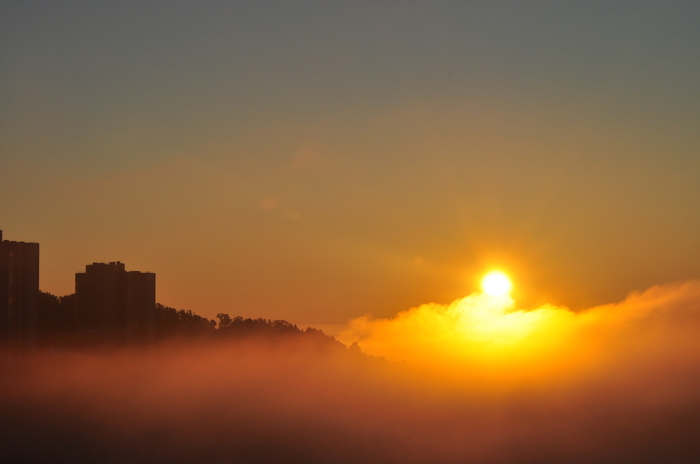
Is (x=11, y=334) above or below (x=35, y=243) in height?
below

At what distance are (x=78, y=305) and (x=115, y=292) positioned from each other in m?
9.65

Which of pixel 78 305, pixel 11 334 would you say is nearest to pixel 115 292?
pixel 78 305

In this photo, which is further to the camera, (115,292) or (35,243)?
(115,292)

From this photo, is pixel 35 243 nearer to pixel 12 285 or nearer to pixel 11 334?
pixel 12 285

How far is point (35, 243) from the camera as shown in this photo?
174750mm

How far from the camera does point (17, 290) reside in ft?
569

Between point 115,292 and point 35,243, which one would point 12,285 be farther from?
point 115,292

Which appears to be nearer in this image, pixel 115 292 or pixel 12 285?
pixel 12 285

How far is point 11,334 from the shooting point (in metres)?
178

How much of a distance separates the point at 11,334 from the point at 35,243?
21.7 m

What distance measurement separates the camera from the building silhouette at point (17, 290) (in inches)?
6677

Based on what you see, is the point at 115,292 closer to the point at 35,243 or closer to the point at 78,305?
the point at 78,305

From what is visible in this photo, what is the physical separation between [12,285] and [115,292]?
3175 cm

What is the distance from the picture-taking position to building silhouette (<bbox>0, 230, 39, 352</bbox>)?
556 ft
